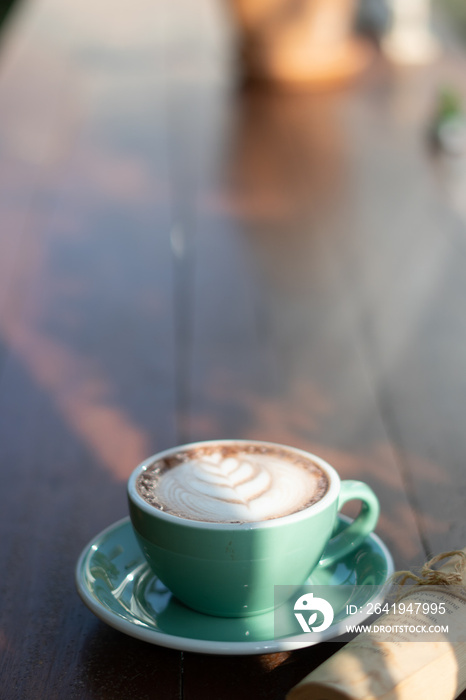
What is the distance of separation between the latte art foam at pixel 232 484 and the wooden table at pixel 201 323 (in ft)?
0.27

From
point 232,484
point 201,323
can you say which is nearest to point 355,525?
point 232,484

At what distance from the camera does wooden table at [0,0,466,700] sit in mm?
562

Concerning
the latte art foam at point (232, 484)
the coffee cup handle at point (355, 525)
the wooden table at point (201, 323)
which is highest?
the latte art foam at point (232, 484)

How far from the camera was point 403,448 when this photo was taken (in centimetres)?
77

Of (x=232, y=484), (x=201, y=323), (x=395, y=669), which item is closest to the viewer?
(x=395, y=669)

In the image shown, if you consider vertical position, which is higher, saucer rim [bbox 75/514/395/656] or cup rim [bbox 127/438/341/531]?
cup rim [bbox 127/438/341/531]

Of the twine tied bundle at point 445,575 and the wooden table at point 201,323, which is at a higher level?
the twine tied bundle at point 445,575

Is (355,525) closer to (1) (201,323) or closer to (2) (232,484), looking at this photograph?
(2) (232,484)

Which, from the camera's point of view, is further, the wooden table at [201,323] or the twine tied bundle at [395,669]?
the wooden table at [201,323]

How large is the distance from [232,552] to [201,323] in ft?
2.23

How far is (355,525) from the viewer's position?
0.55 metres

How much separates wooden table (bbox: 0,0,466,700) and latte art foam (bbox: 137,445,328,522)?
0.27 feet

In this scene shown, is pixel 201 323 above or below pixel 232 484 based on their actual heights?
below

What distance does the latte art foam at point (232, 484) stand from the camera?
50 centimetres
